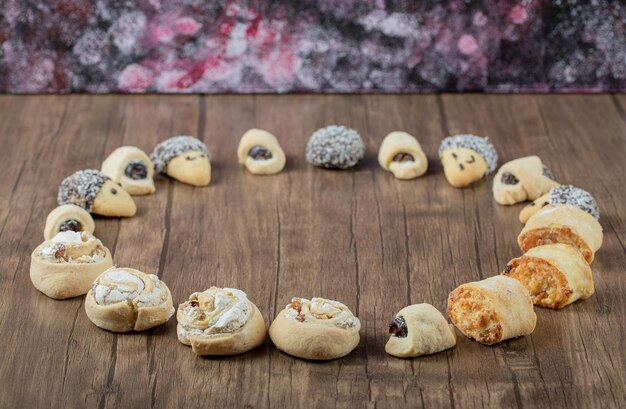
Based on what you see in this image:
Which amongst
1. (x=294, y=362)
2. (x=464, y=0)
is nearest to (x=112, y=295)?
(x=294, y=362)

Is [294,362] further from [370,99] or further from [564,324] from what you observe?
[370,99]

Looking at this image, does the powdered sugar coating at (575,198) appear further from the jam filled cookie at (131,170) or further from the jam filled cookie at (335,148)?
the jam filled cookie at (131,170)

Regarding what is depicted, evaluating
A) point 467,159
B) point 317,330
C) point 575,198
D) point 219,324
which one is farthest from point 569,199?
point 219,324

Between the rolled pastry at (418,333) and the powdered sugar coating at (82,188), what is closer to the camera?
the rolled pastry at (418,333)

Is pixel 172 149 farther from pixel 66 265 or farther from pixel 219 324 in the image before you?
pixel 219 324

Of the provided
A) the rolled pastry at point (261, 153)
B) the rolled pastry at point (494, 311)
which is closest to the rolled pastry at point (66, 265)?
the rolled pastry at point (261, 153)

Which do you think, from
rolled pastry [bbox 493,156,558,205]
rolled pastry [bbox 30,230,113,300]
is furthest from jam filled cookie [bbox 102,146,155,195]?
rolled pastry [bbox 493,156,558,205]

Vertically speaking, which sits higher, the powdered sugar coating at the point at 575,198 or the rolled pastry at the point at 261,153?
the powdered sugar coating at the point at 575,198
